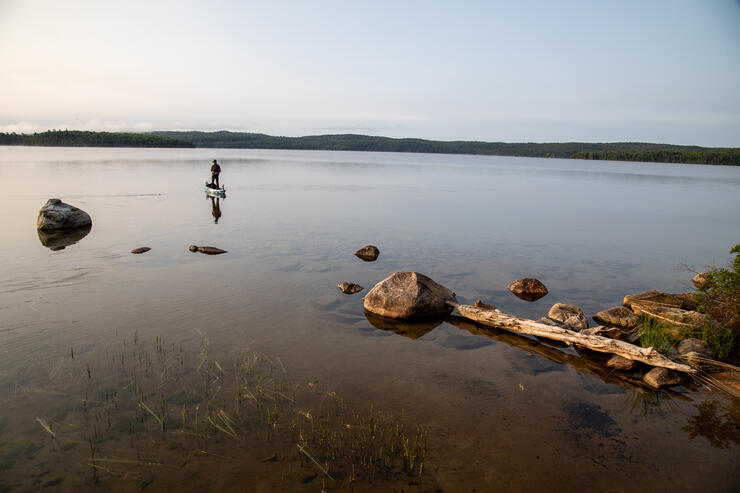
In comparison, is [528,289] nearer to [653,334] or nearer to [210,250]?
[653,334]

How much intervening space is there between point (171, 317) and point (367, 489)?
682 centimetres

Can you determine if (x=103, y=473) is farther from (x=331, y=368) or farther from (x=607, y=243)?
(x=607, y=243)

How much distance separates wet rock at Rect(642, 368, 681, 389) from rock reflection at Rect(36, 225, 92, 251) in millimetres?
19449

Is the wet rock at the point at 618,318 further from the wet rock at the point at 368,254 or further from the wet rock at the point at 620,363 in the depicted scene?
the wet rock at the point at 368,254

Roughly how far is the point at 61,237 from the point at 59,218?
5.68ft

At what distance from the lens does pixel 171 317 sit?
9.79 m

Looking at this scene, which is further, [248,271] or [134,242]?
[134,242]

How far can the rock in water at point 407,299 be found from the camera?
10289 mm

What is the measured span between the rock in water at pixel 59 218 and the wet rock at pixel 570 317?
21154mm

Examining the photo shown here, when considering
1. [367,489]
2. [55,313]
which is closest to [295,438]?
[367,489]

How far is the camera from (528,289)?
12430 mm

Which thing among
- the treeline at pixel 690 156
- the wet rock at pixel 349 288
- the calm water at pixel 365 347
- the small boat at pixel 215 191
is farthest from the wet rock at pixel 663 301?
the treeline at pixel 690 156

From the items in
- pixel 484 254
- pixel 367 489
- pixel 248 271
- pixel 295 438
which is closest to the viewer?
pixel 367 489

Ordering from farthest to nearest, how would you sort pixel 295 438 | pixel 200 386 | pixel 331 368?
pixel 331 368
pixel 200 386
pixel 295 438
